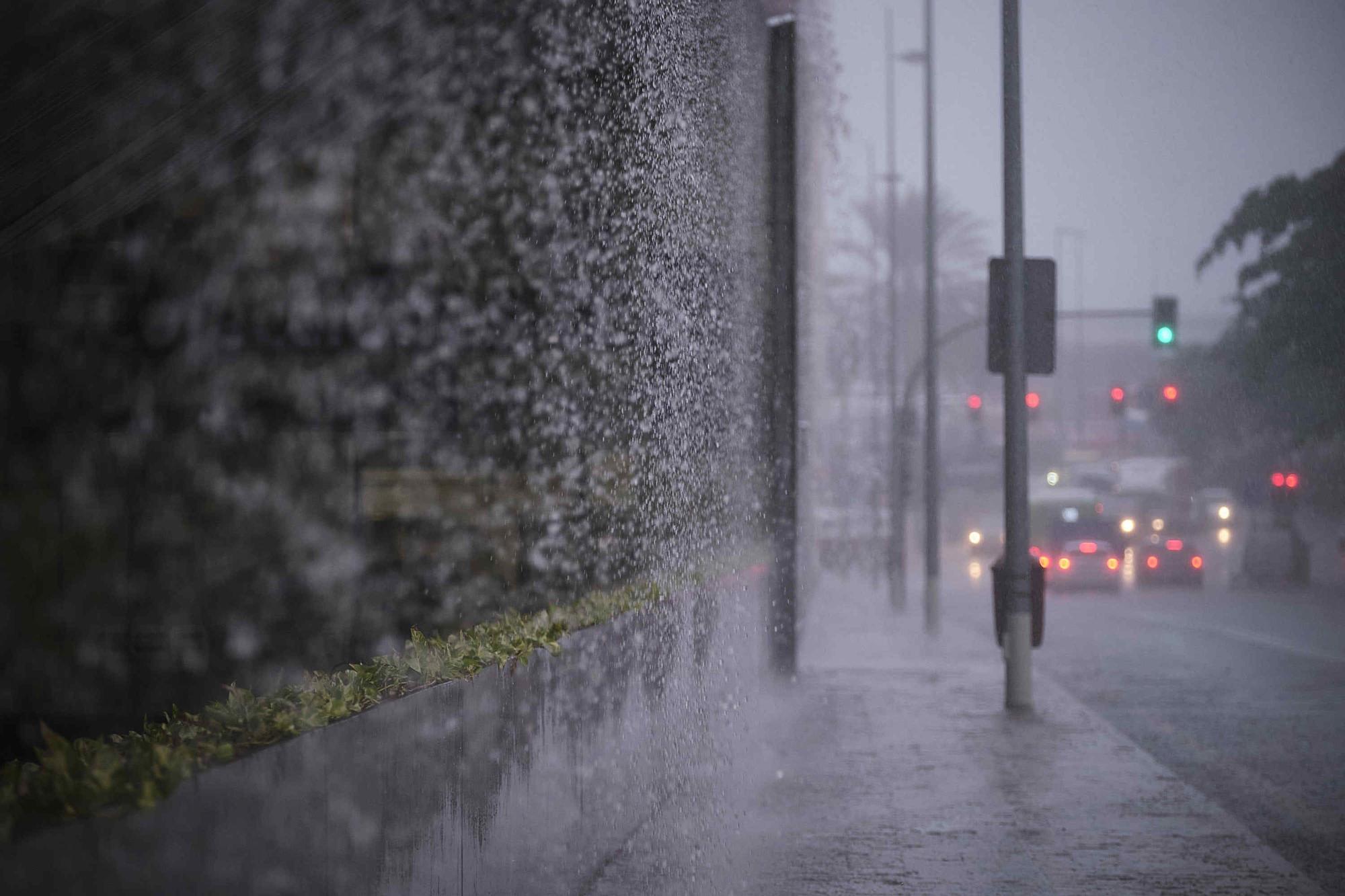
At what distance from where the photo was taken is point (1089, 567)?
109ft

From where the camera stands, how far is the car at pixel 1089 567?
33000 millimetres

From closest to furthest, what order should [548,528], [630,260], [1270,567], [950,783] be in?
[950,783] → [630,260] → [548,528] → [1270,567]

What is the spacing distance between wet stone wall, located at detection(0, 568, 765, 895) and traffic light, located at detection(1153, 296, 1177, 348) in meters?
13.9

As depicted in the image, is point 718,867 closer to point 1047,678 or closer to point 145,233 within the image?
point 1047,678

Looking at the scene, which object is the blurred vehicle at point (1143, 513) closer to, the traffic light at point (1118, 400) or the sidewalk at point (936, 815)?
the traffic light at point (1118, 400)

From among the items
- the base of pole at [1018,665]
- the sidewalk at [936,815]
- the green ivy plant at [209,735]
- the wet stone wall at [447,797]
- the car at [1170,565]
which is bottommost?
the car at [1170,565]

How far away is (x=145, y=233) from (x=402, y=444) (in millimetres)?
3059

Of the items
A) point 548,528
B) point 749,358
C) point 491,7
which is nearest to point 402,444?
point 548,528

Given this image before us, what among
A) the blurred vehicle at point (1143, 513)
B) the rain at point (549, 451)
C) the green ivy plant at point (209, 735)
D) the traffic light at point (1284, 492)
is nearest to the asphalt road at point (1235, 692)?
the rain at point (549, 451)

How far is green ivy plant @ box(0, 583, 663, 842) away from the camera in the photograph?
2.60 meters

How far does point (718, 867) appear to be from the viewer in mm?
6203

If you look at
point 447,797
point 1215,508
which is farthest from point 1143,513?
point 447,797

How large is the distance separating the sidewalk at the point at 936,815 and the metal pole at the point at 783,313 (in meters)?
1.86

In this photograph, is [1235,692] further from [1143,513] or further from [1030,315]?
[1143,513]
